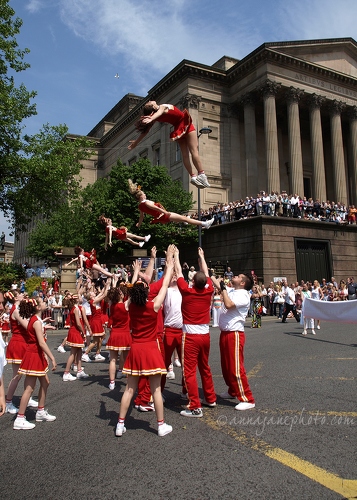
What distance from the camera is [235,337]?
699 centimetres

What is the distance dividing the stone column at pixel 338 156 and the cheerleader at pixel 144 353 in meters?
38.3

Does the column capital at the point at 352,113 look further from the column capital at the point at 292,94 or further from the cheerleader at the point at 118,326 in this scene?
the cheerleader at the point at 118,326

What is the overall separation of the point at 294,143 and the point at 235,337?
35146 millimetres

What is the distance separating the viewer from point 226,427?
5.83 metres

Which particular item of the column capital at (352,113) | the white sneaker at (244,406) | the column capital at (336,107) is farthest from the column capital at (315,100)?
the white sneaker at (244,406)

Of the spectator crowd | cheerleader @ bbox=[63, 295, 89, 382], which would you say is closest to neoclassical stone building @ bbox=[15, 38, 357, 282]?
the spectator crowd

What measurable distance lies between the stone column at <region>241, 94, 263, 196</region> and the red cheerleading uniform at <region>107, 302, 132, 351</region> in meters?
32.9

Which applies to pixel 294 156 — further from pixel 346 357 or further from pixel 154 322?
pixel 154 322

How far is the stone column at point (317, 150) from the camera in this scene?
39.6 m

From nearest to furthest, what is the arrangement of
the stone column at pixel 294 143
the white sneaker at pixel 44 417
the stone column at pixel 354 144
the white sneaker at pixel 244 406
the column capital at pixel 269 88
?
1. the white sneaker at pixel 44 417
2. the white sneaker at pixel 244 406
3. the stone column at pixel 294 143
4. the column capital at pixel 269 88
5. the stone column at pixel 354 144

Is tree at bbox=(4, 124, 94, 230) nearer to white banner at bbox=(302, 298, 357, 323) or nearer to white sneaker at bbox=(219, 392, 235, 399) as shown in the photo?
white banner at bbox=(302, 298, 357, 323)

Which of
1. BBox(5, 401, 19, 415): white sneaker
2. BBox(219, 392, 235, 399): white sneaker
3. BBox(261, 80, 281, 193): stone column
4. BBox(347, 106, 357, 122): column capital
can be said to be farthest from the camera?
BBox(347, 106, 357, 122): column capital

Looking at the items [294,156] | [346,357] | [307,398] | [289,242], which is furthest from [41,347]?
[294,156]

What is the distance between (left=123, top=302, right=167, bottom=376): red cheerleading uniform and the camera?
5766mm
